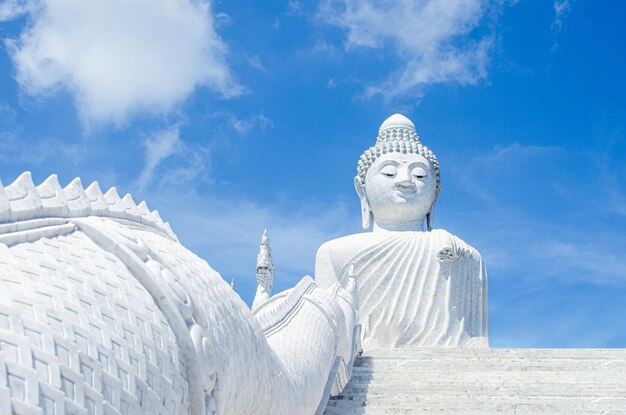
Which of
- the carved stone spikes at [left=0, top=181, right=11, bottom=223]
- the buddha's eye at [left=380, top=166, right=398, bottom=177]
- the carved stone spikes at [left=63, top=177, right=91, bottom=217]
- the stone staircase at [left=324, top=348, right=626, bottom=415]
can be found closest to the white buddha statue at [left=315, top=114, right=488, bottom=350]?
the buddha's eye at [left=380, top=166, right=398, bottom=177]

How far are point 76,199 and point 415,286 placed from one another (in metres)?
10.9

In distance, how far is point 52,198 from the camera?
8.87ft

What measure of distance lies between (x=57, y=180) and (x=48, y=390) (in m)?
1.03

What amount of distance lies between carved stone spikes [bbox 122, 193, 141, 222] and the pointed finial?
12.2 m

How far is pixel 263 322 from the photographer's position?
16.7 feet

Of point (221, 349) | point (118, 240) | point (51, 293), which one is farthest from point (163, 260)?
point (51, 293)

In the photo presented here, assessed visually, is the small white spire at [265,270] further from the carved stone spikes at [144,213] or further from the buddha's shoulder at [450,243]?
the carved stone spikes at [144,213]

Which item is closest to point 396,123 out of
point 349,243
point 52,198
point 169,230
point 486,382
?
point 349,243

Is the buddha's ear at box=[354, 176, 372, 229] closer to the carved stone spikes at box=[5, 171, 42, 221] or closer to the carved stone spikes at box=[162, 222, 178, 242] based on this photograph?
the carved stone spikes at box=[162, 222, 178, 242]

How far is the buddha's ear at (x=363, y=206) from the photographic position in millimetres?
14703

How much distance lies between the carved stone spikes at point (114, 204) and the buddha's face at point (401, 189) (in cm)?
1110

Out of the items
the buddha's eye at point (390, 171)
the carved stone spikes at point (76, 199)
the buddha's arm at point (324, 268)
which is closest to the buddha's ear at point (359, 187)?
the buddha's eye at point (390, 171)

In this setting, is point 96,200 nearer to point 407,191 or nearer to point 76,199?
point 76,199

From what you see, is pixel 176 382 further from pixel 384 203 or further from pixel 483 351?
pixel 384 203
